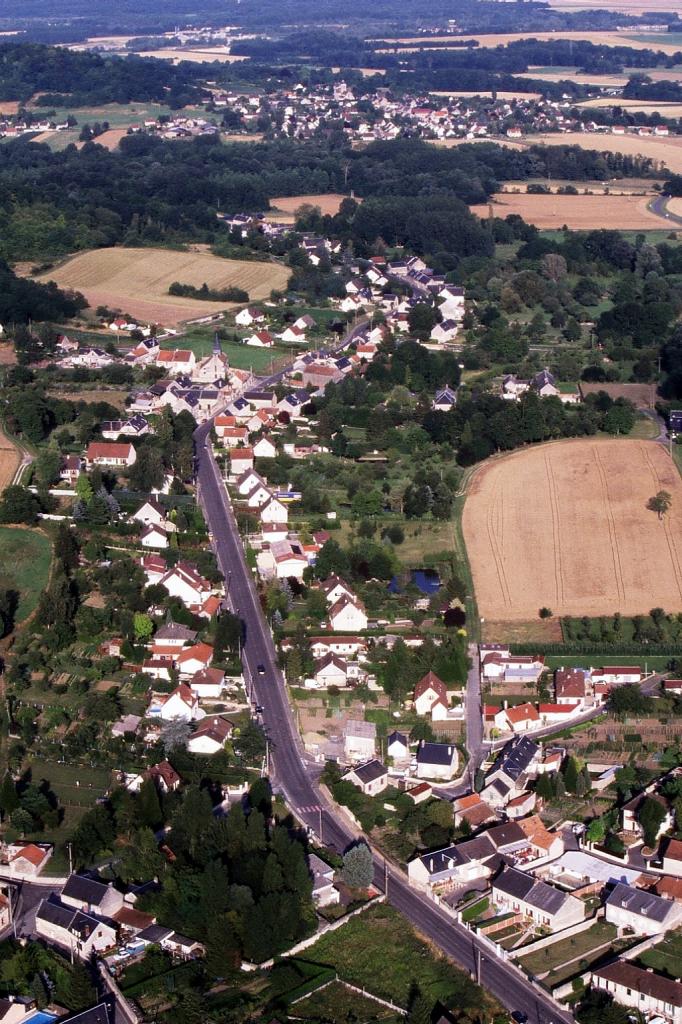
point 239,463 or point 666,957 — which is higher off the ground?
point 666,957

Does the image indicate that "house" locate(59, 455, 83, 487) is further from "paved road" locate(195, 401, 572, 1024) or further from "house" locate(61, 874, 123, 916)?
"house" locate(61, 874, 123, 916)

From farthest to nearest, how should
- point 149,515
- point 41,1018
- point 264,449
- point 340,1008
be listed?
point 264,449 → point 149,515 → point 340,1008 → point 41,1018

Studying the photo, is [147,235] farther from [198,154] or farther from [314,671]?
[314,671]

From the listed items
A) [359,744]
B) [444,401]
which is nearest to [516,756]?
[359,744]

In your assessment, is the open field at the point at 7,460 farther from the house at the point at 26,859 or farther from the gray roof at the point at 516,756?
the gray roof at the point at 516,756

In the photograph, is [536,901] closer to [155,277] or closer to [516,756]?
[516,756]

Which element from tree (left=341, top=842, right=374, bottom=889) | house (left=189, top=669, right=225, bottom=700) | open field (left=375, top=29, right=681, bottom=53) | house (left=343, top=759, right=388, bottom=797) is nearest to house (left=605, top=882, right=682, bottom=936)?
tree (left=341, top=842, right=374, bottom=889)

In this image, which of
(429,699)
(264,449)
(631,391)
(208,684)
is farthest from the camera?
(631,391)

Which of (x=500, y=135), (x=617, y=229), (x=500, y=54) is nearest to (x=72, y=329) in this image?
(x=617, y=229)
